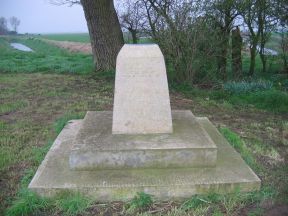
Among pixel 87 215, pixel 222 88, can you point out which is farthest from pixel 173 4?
pixel 87 215

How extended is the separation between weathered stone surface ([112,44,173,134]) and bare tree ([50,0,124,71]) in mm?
6716

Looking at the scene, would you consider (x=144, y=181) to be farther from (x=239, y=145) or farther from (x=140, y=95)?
(x=239, y=145)

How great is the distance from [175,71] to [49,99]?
3.23 meters

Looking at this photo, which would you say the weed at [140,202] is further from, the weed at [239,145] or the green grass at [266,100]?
the green grass at [266,100]

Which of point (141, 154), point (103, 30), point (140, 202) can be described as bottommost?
point (140, 202)

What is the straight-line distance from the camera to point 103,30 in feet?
36.6

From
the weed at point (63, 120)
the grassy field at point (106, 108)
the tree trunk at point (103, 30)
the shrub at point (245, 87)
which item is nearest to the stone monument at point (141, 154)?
the grassy field at point (106, 108)

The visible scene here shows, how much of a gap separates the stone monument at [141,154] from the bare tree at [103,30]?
6.57 meters

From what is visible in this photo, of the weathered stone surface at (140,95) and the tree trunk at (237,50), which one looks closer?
the weathered stone surface at (140,95)

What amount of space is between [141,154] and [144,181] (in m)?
0.32

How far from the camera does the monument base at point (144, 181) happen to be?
3.78 metres

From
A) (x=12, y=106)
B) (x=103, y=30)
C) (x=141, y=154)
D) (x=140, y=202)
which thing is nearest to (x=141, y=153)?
(x=141, y=154)

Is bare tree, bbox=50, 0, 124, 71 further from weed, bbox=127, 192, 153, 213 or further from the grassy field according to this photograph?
weed, bbox=127, 192, 153, 213

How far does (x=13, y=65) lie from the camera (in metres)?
13.9
